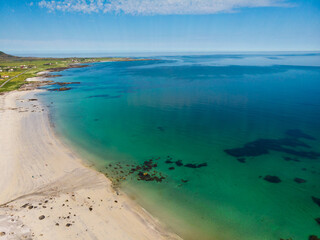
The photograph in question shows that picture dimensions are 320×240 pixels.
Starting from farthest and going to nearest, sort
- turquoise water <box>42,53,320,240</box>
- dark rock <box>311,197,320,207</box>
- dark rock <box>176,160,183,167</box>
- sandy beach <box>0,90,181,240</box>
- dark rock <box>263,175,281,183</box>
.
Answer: dark rock <box>176,160,183,167</box> < dark rock <box>263,175,281,183</box> < dark rock <box>311,197,320,207</box> < turquoise water <box>42,53,320,240</box> < sandy beach <box>0,90,181,240</box>

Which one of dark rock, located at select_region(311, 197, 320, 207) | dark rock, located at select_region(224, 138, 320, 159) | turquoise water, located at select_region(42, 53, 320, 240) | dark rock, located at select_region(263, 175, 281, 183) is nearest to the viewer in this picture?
turquoise water, located at select_region(42, 53, 320, 240)

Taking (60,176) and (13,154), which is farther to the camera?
(13,154)

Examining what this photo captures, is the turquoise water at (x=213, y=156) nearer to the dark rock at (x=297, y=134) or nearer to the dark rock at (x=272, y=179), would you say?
the dark rock at (x=297, y=134)

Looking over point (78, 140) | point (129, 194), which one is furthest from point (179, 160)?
point (78, 140)

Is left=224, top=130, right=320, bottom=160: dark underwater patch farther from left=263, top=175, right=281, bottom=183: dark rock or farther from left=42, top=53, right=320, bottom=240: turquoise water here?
left=263, top=175, right=281, bottom=183: dark rock

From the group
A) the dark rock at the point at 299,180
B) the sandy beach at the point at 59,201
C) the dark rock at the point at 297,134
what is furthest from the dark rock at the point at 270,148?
the sandy beach at the point at 59,201

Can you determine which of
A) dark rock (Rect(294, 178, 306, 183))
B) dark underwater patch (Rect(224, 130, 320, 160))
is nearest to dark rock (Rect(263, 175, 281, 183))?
dark rock (Rect(294, 178, 306, 183))

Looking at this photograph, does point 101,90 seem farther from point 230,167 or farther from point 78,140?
point 230,167
